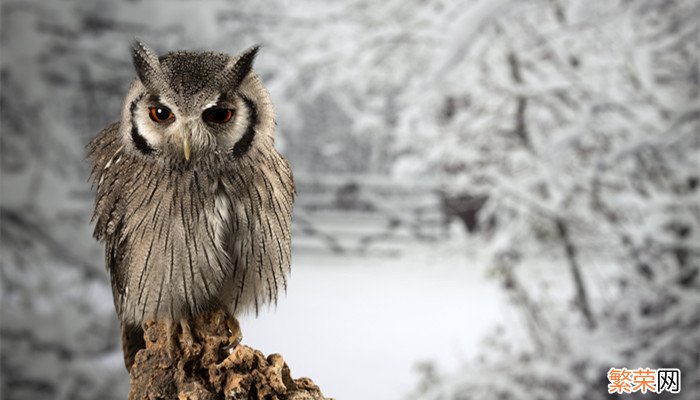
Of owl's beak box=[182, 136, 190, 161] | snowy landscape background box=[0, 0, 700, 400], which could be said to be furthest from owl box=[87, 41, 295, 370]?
snowy landscape background box=[0, 0, 700, 400]

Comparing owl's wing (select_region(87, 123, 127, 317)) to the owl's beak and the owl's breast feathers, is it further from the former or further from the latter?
the owl's beak

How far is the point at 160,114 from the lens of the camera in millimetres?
993

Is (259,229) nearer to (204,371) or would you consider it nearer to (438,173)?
(204,371)

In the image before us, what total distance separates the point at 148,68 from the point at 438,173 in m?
1.49

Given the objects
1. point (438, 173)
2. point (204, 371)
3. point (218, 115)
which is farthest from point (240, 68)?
point (438, 173)

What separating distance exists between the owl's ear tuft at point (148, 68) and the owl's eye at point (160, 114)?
0.02 meters

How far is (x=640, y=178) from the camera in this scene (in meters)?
2.37

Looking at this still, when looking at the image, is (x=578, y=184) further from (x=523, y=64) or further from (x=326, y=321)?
(x=326, y=321)

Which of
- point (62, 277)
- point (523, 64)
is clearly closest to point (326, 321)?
point (62, 277)

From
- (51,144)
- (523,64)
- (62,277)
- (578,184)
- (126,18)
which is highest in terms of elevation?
(126,18)

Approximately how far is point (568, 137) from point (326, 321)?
961mm

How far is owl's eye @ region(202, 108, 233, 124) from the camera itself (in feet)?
3.25

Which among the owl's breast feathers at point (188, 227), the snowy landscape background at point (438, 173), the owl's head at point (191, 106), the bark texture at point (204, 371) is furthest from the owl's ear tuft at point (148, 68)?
the snowy landscape background at point (438, 173)

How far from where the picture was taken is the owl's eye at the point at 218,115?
99 centimetres
